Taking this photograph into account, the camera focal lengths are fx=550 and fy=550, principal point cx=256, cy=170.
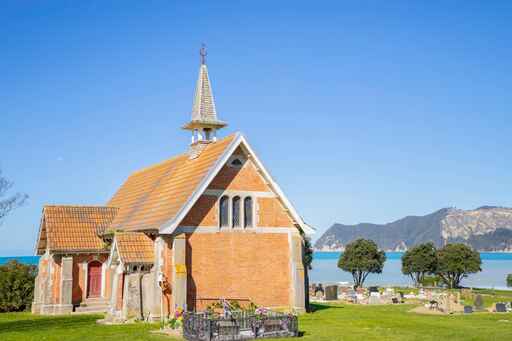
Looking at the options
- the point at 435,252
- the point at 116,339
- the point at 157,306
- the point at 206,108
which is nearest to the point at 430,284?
the point at 435,252

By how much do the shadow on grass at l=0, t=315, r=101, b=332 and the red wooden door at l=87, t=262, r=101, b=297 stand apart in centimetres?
364

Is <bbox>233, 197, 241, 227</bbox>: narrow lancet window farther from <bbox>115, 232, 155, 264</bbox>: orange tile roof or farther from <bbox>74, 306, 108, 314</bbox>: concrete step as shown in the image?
<bbox>74, 306, 108, 314</bbox>: concrete step

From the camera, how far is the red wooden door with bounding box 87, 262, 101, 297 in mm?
36125

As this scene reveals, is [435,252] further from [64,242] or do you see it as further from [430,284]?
[64,242]

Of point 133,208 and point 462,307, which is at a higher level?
point 133,208

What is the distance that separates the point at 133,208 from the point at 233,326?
17048mm

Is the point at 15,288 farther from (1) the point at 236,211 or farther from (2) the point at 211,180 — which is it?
(2) the point at 211,180

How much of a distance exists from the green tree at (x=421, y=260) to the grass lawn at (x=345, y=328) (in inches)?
1711

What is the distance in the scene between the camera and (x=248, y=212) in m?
30.8

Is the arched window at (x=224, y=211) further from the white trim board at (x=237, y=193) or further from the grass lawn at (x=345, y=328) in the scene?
the grass lawn at (x=345, y=328)

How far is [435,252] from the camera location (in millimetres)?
76625

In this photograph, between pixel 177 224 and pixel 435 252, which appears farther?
pixel 435 252

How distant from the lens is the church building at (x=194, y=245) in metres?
28.3

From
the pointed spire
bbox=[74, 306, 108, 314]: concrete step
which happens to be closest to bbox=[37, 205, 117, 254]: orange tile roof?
bbox=[74, 306, 108, 314]: concrete step
